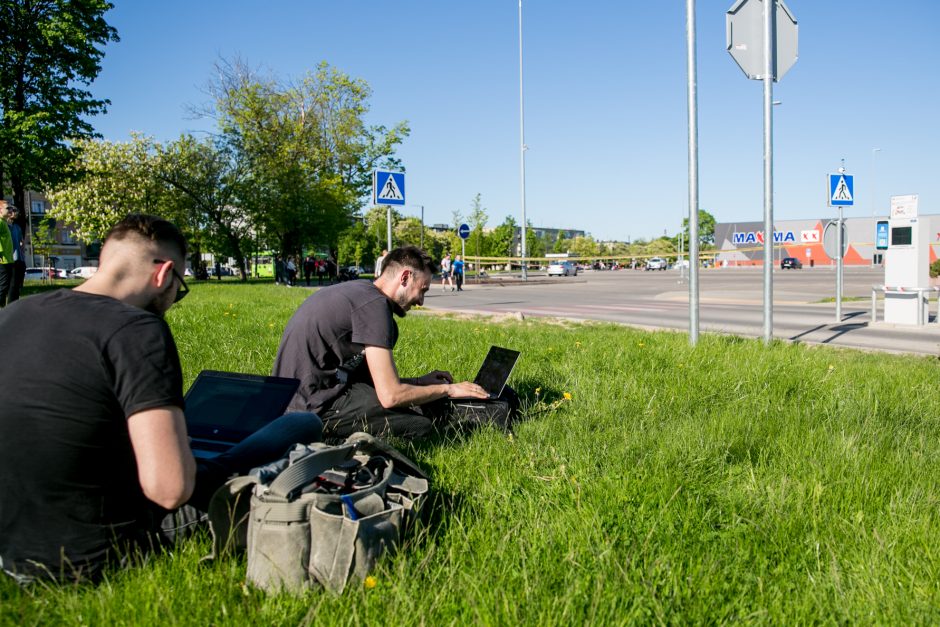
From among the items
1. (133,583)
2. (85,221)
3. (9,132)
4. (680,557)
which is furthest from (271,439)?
(85,221)

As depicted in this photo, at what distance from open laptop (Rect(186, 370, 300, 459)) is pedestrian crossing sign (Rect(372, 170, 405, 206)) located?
9.39 m

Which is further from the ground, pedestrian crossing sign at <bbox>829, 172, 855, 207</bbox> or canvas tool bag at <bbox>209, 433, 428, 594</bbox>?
pedestrian crossing sign at <bbox>829, 172, 855, 207</bbox>

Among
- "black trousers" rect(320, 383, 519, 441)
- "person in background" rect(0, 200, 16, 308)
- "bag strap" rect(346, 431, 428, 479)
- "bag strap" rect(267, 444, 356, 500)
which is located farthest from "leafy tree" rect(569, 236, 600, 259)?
"bag strap" rect(267, 444, 356, 500)

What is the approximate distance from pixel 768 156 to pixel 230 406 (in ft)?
26.0

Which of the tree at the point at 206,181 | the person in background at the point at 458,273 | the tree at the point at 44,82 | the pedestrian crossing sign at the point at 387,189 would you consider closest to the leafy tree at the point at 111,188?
the tree at the point at 206,181

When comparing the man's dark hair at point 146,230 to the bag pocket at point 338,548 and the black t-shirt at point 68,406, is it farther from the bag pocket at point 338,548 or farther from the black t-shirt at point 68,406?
the bag pocket at point 338,548

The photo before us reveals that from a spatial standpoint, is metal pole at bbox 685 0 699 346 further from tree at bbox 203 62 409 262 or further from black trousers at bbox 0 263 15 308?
tree at bbox 203 62 409 262

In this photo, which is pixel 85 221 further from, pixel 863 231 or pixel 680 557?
pixel 863 231

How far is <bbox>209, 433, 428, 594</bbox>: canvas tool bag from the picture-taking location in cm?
227

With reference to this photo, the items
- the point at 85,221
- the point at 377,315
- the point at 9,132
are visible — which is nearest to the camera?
the point at 377,315

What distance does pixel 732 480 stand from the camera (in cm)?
343

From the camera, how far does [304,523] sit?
2279mm

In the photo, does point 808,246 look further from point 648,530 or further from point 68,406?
point 68,406

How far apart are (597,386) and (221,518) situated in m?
3.76
